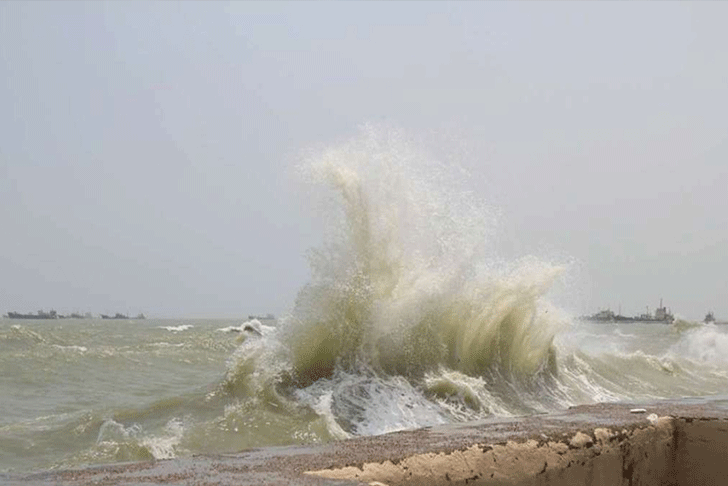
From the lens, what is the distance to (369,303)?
33.2ft

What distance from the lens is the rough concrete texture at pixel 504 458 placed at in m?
2.64

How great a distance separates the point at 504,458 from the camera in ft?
10.4

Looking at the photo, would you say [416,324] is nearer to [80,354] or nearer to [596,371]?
[596,371]

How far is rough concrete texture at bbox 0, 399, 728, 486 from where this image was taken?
2.64 meters

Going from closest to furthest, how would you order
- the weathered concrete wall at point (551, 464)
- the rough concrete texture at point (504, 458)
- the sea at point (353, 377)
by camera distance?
the rough concrete texture at point (504, 458) < the weathered concrete wall at point (551, 464) < the sea at point (353, 377)

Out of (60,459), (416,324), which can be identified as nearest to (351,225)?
(416,324)

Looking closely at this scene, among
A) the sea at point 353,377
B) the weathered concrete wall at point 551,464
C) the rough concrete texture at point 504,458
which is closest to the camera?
the rough concrete texture at point 504,458

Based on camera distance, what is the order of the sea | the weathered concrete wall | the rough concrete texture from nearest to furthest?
the rough concrete texture, the weathered concrete wall, the sea

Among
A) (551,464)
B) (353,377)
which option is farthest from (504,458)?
(353,377)

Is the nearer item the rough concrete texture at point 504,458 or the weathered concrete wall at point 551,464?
the rough concrete texture at point 504,458

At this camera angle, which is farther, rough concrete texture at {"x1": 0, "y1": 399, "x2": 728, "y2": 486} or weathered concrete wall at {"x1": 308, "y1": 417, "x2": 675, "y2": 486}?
weathered concrete wall at {"x1": 308, "y1": 417, "x2": 675, "y2": 486}

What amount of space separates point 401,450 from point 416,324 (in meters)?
7.18

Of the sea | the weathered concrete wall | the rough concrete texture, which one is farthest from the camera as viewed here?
the sea

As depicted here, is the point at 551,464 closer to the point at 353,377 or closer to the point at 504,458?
the point at 504,458
